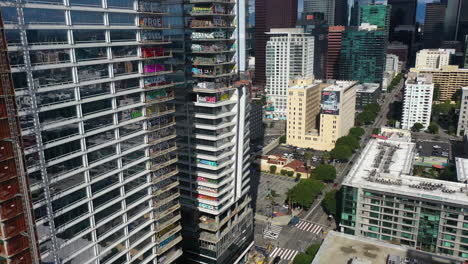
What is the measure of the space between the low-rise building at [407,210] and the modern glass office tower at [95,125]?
2147 inches

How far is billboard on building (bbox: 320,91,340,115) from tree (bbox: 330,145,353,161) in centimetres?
1918

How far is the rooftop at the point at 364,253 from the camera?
68.4 meters

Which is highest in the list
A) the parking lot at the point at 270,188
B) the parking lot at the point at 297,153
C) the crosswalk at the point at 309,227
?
the parking lot at the point at 297,153

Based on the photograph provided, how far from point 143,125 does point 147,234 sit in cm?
1935

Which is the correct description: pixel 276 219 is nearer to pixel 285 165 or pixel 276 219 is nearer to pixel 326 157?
pixel 285 165

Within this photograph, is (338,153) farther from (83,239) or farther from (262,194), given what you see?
(83,239)

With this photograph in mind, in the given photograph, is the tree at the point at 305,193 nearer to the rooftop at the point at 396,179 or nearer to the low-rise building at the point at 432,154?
the rooftop at the point at 396,179

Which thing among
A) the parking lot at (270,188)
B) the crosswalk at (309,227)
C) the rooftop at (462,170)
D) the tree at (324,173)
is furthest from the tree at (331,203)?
the rooftop at (462,170)

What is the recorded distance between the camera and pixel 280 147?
191 m

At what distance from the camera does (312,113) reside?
196 metres

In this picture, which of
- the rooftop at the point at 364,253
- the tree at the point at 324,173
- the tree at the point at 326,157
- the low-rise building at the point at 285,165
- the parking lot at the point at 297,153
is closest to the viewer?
the rooftop at the point at 364,253

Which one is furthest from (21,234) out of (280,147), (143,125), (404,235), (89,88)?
(280,147)

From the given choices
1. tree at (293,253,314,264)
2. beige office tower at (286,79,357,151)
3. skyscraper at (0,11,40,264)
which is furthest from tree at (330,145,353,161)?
skyscraper at (0,11,40,264)

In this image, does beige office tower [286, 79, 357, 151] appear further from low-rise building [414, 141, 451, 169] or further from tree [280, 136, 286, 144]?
low-rise building [414, 141, 451, 169]
